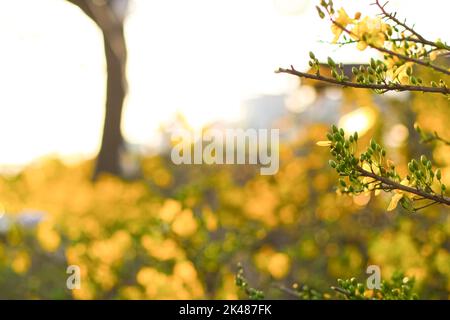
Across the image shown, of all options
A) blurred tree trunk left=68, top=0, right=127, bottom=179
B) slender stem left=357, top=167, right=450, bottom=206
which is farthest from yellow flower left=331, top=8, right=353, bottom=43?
blurred tree trunk left=68, top=0, right=127, bottom=179

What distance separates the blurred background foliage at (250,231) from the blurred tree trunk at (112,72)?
301 centimetres

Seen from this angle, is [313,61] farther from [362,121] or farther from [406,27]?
[362,121]

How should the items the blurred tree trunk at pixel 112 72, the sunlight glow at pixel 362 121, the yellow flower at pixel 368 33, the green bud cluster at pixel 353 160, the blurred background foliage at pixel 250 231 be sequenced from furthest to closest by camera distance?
the blurred tree trunk at pixel 112 72 → the sunlight glow at pixel 362 121 → the blurred background foliage at pixel 250 231 → the green bud cluster at pixel 353 160 → the yellow flower at pixel 368 33

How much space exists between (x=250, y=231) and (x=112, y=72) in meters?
8.06

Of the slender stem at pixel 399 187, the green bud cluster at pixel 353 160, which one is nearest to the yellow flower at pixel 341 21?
the green bud cluster at pixel 353 160

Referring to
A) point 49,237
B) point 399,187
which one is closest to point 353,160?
point 399,187

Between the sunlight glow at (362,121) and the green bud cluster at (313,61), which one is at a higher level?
the sunlight glow at (362,121)

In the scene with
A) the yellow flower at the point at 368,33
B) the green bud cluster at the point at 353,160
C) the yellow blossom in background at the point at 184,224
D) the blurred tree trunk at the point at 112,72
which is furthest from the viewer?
the blurred tree trunk at the point at 112,72

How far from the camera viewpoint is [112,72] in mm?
13383

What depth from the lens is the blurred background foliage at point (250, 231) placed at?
217 inches

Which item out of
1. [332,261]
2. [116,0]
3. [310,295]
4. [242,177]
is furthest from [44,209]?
[310,295]

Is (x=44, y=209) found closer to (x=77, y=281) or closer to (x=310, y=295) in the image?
(x=77, y=281)

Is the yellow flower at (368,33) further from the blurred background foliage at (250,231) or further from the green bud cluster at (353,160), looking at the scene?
the blurred background foliage at (250,231)

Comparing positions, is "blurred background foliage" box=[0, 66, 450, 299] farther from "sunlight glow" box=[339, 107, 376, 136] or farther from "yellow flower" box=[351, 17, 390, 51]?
"yellow flower" box=[351, 17, 390, 51]
